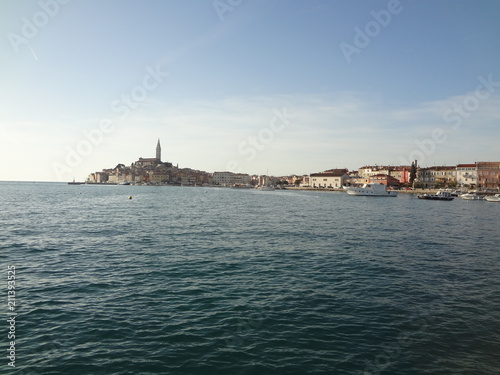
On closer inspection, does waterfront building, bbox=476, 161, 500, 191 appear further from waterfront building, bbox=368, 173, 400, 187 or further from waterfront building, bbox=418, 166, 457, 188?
waterfront building, bbox=368, 173, 400, 187

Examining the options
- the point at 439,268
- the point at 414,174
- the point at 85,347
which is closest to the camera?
the point at 85,347

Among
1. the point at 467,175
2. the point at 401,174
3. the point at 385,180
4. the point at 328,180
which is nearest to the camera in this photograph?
the point at 467,175

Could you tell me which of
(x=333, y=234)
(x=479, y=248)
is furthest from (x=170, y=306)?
(x=479, y=248)

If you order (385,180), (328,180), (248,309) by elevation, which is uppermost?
(328,180)

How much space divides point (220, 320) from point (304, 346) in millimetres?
2714

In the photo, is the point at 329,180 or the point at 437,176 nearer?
the point at 437,176

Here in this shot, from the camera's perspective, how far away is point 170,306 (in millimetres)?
11266

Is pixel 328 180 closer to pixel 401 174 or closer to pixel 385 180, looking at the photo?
pixel 401 174

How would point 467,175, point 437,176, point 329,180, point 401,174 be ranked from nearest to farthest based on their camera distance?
point 467,175, point 437,176, point 401,174, point 329,180

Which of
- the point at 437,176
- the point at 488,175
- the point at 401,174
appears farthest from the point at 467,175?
the point at 401,174

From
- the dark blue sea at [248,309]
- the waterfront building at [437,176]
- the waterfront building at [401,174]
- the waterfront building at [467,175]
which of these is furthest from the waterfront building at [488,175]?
the dark blue sea at [248,309]

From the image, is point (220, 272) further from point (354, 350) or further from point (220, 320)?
point (354, 350)

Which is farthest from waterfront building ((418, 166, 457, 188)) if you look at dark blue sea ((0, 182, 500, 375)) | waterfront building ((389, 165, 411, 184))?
dark blue sea ((0, 182, 500, 375))

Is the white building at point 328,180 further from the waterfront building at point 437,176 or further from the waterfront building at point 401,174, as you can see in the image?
the waterfront building at point 437,176
